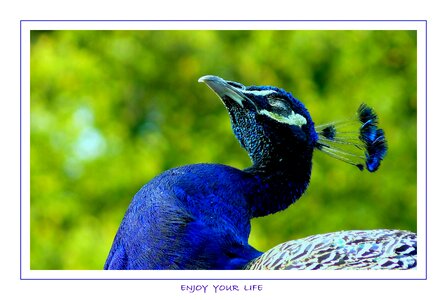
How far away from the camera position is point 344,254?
9.84 ft

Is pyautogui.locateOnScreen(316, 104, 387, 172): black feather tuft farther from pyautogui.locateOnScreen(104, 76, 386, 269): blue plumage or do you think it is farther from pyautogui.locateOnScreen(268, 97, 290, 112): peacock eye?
pyautogui.locateOnScreen(268, 97, 290, 112): peacock eye

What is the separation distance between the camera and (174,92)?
8.48m

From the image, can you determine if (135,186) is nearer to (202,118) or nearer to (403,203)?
(202,118)

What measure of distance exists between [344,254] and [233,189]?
50 cm

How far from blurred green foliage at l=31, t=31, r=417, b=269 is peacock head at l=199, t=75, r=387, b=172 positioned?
4146 millimetres

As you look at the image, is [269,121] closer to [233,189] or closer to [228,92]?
[228,92]

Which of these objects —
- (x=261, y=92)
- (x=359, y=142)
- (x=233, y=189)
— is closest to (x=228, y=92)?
(x=261, y=92)

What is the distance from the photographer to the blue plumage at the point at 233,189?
3.04m

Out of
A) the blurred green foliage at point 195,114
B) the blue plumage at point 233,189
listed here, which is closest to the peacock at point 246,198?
the blue plumage at point 233,189

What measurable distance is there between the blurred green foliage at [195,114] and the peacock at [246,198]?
417 centimetres

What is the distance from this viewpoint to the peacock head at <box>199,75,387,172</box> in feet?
10.9

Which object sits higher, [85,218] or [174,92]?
[174,92]
